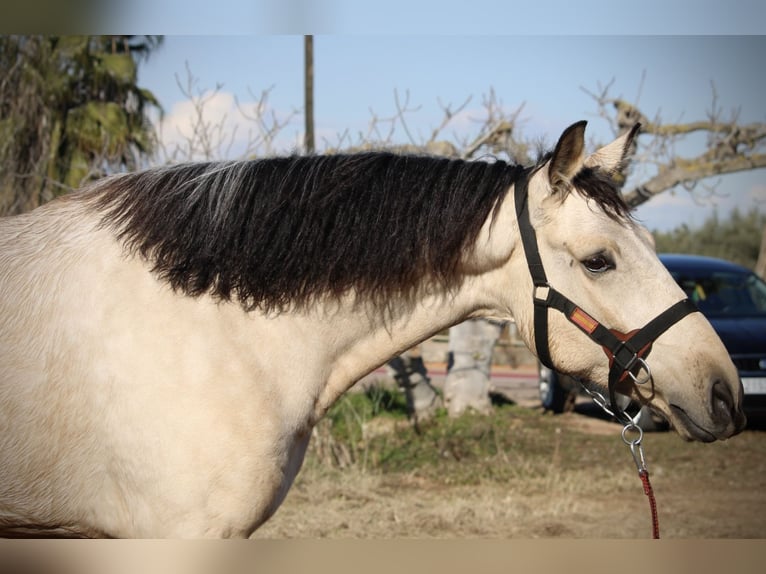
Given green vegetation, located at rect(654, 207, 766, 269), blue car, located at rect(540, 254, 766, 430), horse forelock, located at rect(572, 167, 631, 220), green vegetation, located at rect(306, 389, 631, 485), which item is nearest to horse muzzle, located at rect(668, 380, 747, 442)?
horse forelock, located at rect(572, 167, 631, 220)

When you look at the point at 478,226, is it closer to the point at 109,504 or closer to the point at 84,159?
the point at 109,504

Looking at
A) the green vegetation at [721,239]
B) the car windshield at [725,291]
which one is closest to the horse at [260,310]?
the car windshield at [725,291]

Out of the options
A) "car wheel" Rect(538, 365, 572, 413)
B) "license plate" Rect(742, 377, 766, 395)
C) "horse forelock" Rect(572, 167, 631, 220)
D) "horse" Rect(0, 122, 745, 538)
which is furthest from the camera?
"car wheel" Rect(538, 365, 572, 413)

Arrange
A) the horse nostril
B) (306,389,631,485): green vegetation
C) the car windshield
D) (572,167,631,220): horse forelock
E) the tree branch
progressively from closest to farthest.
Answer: the horse nostril < (572,167,631,220): horse forelock < (306,389,631,485): green vegetation < the tree branch < the car windshield

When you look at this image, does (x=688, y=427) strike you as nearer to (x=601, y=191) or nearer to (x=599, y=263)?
(x=599, y=263)

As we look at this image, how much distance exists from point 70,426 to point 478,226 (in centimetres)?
157

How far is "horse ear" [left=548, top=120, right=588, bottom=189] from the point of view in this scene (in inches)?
88.6

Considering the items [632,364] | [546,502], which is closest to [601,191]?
[632,364]

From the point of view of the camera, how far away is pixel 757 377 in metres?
7.65

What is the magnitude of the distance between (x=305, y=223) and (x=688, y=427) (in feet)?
5.07

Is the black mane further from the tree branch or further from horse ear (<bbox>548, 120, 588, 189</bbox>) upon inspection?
the tree branch

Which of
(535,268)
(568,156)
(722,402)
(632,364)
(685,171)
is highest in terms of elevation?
(685,171)

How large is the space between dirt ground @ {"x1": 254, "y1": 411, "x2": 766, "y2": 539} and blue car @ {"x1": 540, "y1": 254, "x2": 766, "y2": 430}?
3.13ft

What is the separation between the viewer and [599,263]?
7.63ft
